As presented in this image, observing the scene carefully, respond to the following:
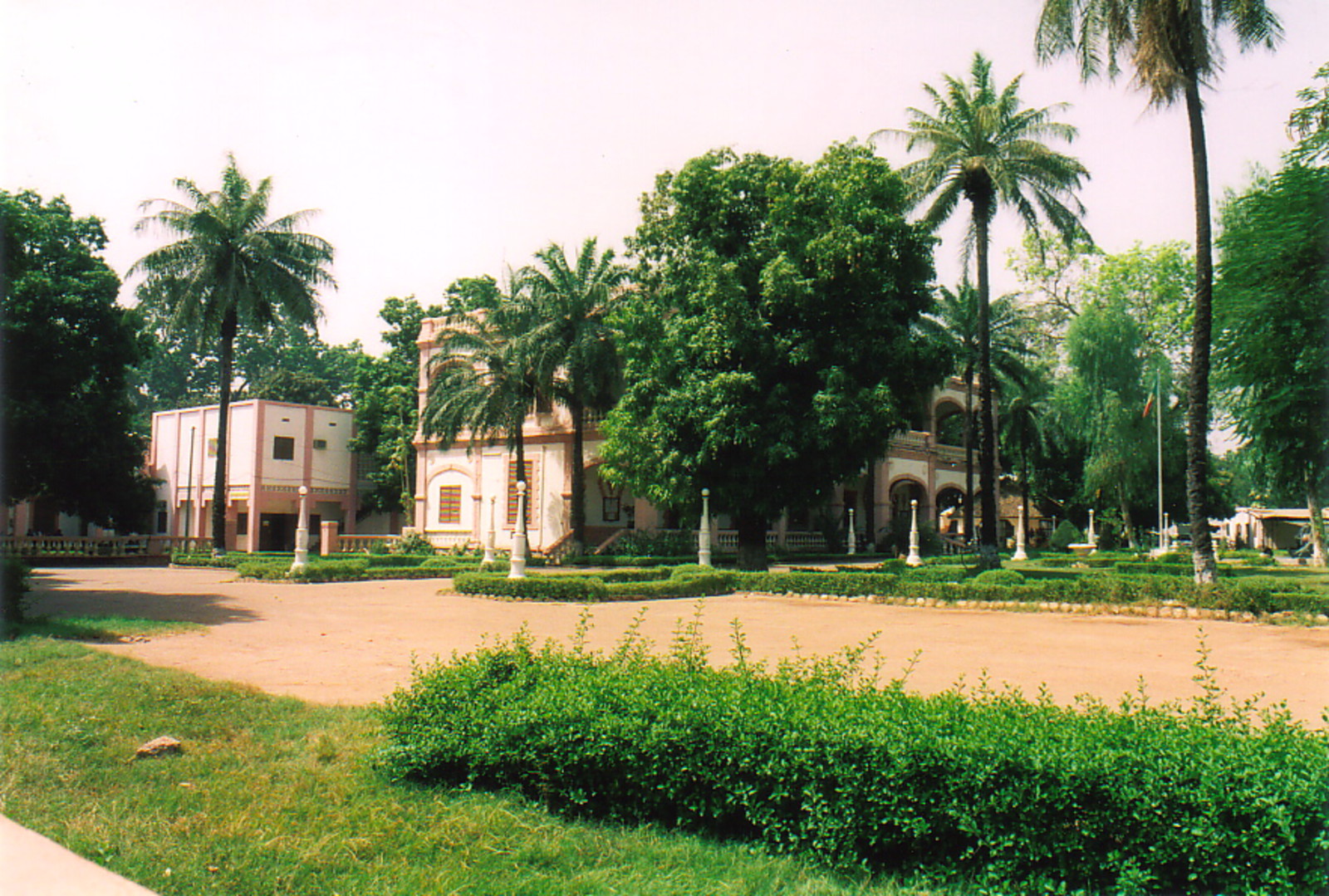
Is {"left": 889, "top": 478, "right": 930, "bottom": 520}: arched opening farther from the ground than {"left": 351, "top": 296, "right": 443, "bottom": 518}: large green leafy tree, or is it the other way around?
{"left": 351, "top": 296, "right": 443, "bottom": 518}: large green leafy tree

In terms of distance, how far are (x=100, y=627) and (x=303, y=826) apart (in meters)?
8.73

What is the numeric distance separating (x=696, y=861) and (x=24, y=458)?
27.6 metres

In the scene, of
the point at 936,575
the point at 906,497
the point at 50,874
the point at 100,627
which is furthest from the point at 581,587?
the point at 906,497

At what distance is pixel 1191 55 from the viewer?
18.1 meters

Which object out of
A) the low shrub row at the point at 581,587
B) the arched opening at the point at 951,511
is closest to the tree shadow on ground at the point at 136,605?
the low shrub row at the point at 581,587

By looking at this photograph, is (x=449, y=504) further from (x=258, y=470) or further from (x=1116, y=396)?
(x=1116, y=396)

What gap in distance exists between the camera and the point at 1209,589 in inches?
615

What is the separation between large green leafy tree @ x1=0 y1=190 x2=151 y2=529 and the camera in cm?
2306

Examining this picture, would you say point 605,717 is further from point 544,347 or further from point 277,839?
point 544,347

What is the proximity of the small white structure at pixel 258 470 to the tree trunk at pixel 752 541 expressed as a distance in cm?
2572

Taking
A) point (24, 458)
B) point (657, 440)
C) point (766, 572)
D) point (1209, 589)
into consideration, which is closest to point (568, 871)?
point (1209, 589)

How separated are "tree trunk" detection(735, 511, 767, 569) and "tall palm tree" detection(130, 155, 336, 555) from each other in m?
17.1

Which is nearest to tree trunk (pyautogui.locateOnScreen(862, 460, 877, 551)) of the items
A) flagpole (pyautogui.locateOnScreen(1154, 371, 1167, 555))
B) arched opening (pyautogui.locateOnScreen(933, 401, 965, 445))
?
flagpole (pyautogui.locateOnScreen(1154, 371, 1167, 555))

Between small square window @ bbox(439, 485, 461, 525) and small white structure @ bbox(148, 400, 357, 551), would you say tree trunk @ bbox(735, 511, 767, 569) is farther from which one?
small white structure @ bbox(148, 400, 357, 551)
